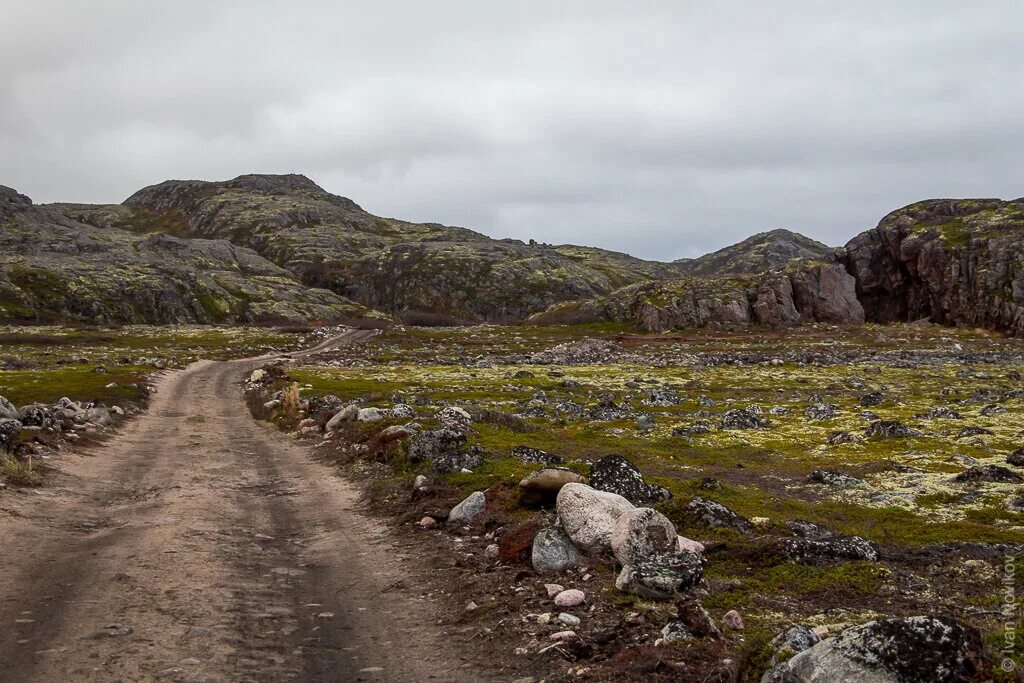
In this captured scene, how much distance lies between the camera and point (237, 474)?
26922 mm

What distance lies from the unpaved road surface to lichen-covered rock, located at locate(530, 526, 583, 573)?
2560 millimetres

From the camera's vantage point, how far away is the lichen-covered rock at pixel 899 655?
25.0ft

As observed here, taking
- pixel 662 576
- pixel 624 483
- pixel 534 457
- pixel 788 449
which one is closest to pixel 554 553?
pixel 662 576

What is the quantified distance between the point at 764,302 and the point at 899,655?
15823 centimetres

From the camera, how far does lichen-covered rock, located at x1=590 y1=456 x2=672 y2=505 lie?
18.1 metres

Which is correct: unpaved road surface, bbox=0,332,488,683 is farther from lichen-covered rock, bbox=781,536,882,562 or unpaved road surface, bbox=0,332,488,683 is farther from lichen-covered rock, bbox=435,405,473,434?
lichen-covered rock, bbox=435,405,473,434

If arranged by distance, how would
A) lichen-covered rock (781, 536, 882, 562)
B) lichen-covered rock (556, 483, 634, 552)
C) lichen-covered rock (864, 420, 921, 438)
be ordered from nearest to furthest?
lichen-covered rock (781, 536, 882, 562), lichen-covered rock (556, 483, 634, 552), lichen-covered rock (864, 420, 921, 438)

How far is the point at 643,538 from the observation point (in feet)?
44.0

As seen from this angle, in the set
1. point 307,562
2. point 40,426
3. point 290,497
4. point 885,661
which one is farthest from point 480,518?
point 40,426

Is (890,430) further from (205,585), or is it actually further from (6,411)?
(6,411)

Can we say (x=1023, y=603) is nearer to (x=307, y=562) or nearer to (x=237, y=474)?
(x=307, y=562)

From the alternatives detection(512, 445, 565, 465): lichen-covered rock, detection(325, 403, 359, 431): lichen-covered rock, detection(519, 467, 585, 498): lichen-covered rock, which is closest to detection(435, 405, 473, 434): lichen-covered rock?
detection(325, 403, 359, 431): lichen-covered rock

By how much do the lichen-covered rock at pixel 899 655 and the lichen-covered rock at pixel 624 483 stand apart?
9.51 metres

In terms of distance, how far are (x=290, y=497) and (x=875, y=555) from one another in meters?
18.1
